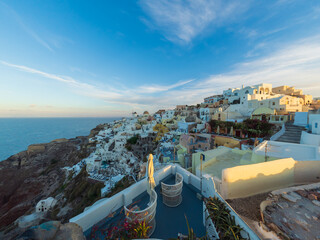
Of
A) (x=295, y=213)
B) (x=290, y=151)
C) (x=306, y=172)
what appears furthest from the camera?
(x=290, y=151)

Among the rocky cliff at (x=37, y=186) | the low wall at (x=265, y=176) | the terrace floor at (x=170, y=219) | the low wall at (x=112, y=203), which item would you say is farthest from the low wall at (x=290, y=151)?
the rocky cliff at (x=37, y=186)

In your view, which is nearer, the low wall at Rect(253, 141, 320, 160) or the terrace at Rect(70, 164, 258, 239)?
the terrace at Rect(70, 164, 258, 239)

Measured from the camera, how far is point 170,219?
4027 millimetres

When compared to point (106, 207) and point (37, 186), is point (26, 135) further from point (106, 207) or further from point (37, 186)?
point (106, 207)

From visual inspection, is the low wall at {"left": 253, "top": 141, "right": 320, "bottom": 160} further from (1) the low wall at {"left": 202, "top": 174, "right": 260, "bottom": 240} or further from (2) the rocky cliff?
(2) the rocky cliff

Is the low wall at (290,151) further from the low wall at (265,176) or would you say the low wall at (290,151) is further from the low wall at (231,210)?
the low wall at (231,210)

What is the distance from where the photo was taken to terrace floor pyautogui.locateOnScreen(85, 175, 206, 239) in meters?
3.52

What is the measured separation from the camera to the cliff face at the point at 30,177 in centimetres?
1897

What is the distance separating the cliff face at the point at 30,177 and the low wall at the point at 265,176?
2688 centimetres

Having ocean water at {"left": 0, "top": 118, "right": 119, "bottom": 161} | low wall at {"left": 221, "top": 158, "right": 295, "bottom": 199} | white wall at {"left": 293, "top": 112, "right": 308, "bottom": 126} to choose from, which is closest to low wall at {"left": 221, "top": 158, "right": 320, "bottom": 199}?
low wall at {"left": 221, "top": 158, "right": 295, "bottom": 199}

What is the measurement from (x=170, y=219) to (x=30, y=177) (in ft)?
125

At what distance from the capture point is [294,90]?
3566 centimetres

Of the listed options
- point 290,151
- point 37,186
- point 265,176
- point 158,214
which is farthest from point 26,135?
point 290,151

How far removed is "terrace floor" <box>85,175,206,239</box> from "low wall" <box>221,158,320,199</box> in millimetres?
1234
